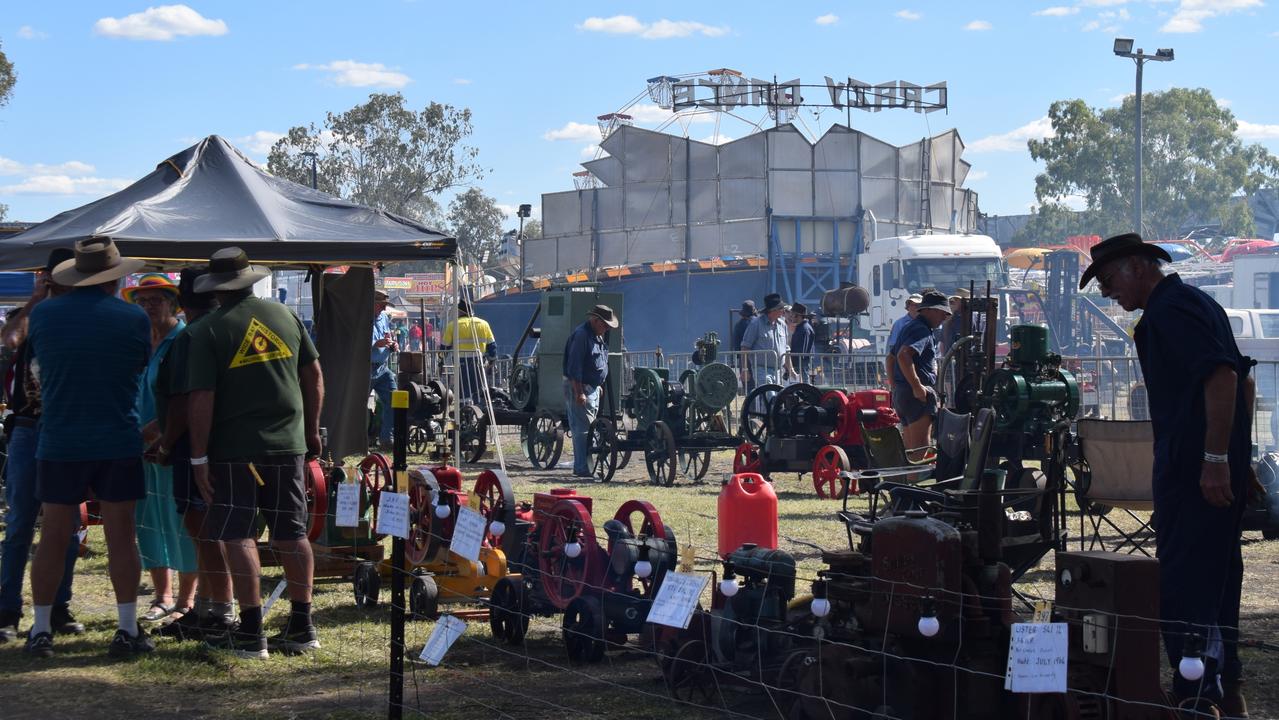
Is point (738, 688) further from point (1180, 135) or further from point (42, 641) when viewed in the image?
point (1180, 135)

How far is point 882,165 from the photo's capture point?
3878cm

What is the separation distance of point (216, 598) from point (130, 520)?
546mm

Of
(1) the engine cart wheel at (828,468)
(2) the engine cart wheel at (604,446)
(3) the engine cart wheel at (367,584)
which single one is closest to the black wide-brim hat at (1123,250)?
(3) the engine cart wheel at (367,584)

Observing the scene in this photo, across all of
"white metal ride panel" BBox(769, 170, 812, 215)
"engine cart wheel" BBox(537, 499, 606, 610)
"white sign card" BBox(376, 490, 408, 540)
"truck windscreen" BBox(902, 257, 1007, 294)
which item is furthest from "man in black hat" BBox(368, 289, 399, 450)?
"white metal ride panel" BBox(769, 170, 812, 215)

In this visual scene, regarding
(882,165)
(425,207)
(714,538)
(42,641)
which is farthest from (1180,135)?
(42,641)

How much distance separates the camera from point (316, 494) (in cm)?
736

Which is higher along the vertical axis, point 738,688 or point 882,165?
point 882,165

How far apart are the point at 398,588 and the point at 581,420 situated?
9.13m

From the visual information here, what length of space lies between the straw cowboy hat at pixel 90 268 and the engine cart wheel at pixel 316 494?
5.36 ft

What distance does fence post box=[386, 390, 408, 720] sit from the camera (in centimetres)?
463

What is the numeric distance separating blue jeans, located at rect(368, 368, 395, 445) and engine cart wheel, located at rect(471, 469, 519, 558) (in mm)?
9633

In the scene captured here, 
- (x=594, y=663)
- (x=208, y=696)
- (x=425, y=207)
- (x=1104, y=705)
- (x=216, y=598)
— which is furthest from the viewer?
(x=425, y=207)

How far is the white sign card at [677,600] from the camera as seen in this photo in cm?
416

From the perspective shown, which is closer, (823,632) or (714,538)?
(823,632)
